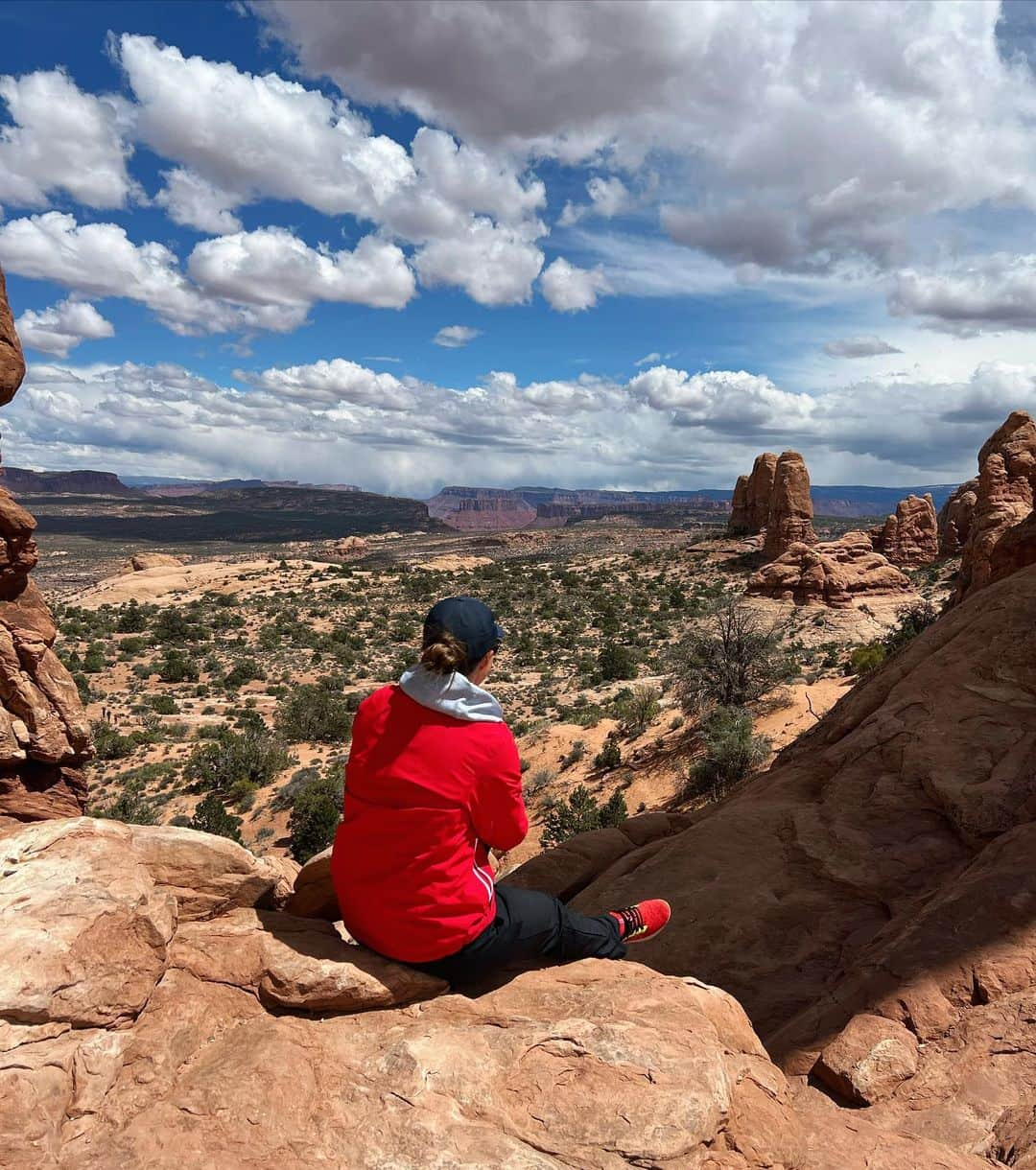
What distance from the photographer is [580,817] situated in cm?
1482

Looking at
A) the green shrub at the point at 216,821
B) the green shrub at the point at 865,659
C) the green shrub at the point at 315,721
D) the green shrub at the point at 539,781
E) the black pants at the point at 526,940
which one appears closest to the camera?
the black pants at the point at 526,940

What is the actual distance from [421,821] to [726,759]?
12.9 meters

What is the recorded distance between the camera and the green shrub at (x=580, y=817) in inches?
571

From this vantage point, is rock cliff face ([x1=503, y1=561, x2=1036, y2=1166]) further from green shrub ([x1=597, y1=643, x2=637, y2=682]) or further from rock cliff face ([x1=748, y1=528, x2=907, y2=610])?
rock cliff face ([x1=748, y1=528, x2=907, y2=610])

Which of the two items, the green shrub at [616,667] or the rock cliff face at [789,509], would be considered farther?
the rock cliff face at [789,509]

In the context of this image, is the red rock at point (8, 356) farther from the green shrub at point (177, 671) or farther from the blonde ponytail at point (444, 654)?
the green shrub at point (177, 671)

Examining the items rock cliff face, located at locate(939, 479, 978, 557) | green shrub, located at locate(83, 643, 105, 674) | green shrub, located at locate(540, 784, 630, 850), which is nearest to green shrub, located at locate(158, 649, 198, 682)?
green shrub, located at locate(83, 643, 105, 674)

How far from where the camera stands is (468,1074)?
3.05m

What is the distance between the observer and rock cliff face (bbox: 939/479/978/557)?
49.1m

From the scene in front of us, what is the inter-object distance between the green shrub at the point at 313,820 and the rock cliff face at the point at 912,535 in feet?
150

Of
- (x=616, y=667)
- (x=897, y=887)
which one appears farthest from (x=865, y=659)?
(x=897, y=887)

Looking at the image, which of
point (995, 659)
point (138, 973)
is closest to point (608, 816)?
point (995, 659)

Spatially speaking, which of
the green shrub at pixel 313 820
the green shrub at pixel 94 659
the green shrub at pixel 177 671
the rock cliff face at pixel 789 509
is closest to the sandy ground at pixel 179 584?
the green shrub at pixel 94 659

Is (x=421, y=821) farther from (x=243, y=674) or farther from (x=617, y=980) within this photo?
(x=243, y=674)
